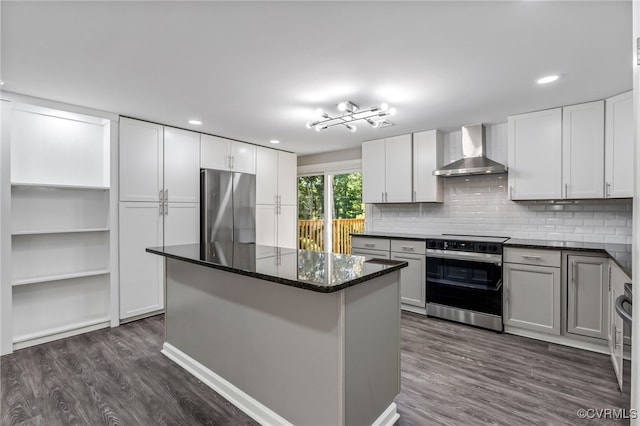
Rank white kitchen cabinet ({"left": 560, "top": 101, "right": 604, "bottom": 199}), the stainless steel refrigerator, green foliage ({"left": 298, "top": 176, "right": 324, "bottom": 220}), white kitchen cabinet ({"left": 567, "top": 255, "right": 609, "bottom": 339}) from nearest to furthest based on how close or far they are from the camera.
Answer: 1. white kitchen cabinet ({"left": 567, "top": 255, "right": 609, "bottom": 339})
2. white kitchen cabinet ({"left": 560, "top": 101, "right": 604, "bottom": 199})
3. the stainless steel refrigerator
4. green foliage ({"left": 298, "top": 176, "right": 324, "bottom": 220})

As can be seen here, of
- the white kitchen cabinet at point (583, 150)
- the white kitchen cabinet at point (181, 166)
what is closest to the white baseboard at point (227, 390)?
the white kitchen cabinet at point (181, 166)

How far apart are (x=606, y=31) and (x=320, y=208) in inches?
171

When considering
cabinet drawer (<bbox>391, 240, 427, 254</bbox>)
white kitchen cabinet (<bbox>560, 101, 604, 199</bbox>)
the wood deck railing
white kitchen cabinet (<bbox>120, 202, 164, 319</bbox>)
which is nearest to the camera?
white kitchen cabinet (<bbox>560, 101, 604, 199</bbox>)

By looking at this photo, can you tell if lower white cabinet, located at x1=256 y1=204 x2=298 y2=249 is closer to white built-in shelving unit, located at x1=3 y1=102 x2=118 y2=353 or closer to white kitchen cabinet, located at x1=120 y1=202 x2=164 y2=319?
white kitchen cabinet, located at x1=120 y1=202 x2=164 y2=319

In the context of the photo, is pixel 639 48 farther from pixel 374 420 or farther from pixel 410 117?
pixel 410 117

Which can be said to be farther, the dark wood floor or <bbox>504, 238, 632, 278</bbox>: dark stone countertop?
<bbox>504, 238, 632, 278</bbox>: dark stone countertop

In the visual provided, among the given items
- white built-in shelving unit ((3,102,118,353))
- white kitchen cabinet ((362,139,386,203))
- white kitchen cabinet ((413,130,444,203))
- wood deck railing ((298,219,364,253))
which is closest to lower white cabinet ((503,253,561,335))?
white kitchen cabinet ((413,130,444,203))

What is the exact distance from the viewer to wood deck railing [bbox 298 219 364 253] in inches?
215

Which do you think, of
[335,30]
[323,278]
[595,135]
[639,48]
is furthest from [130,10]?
[595,135]

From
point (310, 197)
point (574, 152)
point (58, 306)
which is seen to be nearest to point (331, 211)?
point (310, 197)

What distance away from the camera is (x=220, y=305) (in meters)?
2.23

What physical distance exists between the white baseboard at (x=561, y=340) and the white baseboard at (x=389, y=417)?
2032mm

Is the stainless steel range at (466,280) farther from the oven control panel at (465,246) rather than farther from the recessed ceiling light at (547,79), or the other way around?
the recessed ceiling light at (547,79)

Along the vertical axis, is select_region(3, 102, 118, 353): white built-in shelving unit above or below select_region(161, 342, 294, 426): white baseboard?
above
